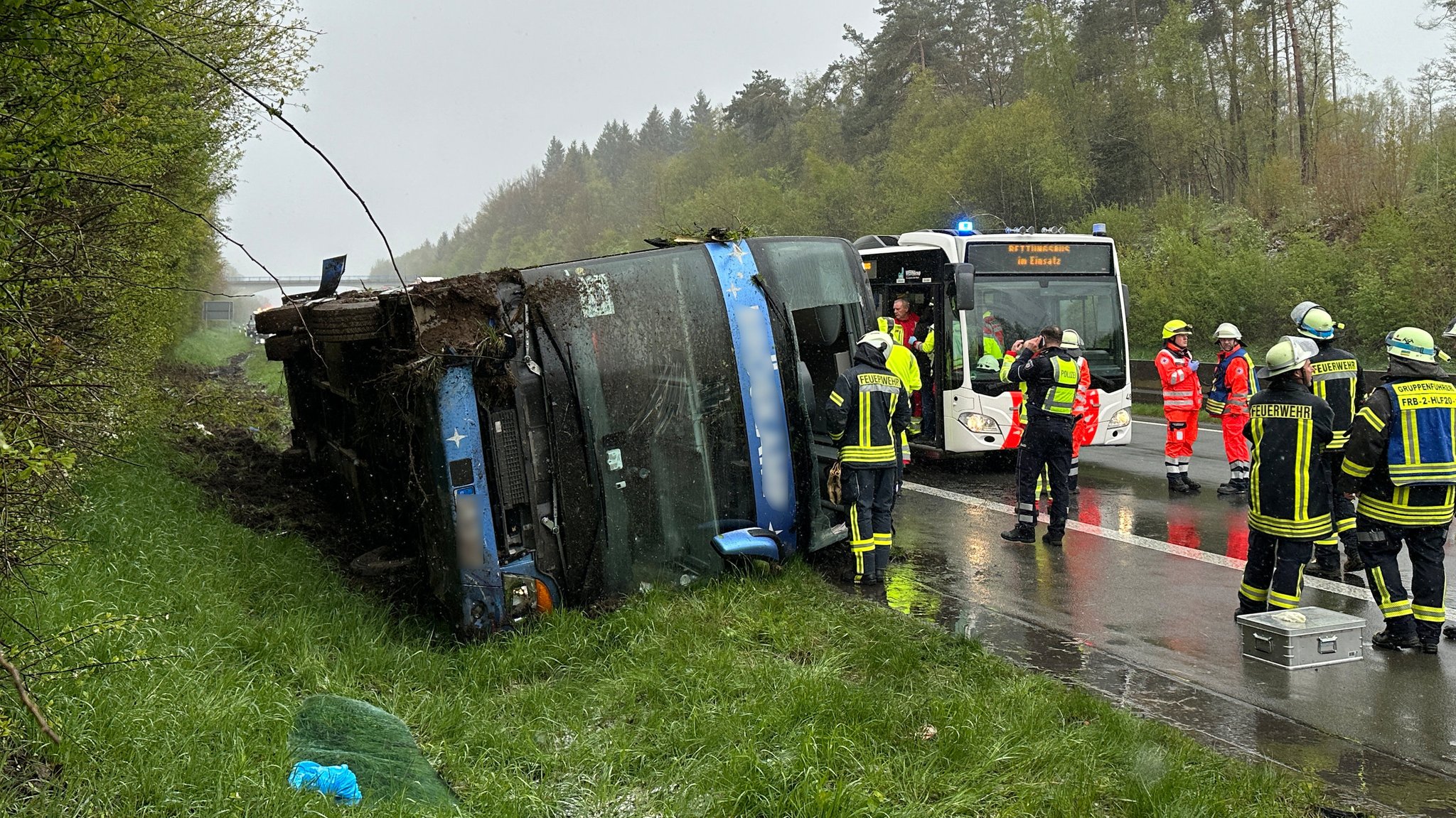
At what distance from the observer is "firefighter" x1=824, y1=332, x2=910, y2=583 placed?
7.17 metres

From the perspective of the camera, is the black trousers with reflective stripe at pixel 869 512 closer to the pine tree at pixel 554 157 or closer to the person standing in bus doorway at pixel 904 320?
the person standing in bus doorway at pixel 904 320

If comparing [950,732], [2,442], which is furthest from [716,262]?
[2,442]

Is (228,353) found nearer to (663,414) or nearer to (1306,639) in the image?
(663,414)

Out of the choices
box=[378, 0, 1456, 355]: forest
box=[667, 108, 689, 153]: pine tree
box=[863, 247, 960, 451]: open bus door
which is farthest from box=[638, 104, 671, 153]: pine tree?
box=[863, 247, 960, 451]: open bus door

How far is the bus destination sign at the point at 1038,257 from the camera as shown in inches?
466

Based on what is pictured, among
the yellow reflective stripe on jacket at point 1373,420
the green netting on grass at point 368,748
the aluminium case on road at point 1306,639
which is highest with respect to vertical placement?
the yellow reflective stripe on jacket at point 1373,420

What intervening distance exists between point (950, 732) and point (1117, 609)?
2.88m

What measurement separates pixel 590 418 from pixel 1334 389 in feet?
17.5

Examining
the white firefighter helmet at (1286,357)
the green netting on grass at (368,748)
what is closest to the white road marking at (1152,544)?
the white firefighter helmet at (1286,357)

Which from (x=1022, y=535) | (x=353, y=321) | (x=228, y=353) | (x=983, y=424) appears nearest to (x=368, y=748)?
(x=353, y=321)

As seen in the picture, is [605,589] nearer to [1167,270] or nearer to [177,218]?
[177,218]

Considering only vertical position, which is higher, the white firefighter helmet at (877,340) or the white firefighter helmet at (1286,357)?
the white firefighter helmet at (877,340)

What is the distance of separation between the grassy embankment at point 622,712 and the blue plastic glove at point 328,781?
0.24 ft

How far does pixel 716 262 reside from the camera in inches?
257
